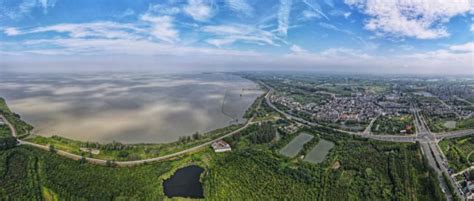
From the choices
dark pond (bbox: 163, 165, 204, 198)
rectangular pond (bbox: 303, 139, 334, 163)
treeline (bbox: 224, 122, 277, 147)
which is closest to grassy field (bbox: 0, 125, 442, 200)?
dark pond (bbox: 163, 165, 204, 198)

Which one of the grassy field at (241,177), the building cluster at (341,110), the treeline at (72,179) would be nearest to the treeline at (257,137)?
the grassy field at (241,177)

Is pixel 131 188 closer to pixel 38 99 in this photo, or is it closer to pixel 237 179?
pixel 237 179

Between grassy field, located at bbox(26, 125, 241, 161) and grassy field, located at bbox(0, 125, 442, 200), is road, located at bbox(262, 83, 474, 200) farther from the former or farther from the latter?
grassy field, located at bbox(26, 125, 241, 161)

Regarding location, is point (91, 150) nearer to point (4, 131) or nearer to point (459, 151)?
point (4, 131)

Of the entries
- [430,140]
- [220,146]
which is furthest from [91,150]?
[430,140]

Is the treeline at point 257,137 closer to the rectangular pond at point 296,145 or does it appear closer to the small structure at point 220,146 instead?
the small structure at point 220,146

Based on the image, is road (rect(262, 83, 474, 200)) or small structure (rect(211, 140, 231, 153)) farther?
small structure (rect(211, 140, 231, 153))

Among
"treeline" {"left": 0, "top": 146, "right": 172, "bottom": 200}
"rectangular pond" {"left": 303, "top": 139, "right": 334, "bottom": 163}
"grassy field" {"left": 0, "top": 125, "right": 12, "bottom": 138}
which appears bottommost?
"grassy field" {"left": 0, "top": 125, "right": 12, "bottom": 138}
